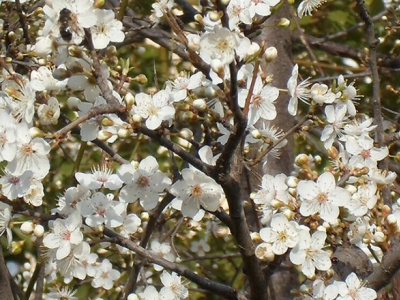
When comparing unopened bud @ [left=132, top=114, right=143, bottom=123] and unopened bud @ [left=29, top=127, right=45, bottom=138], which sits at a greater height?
unopened bud @ [left=132, top=114, right=143, bottom=123]

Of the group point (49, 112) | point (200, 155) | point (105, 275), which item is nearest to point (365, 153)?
point (200, 155)

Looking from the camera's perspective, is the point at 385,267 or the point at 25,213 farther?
→ the point at 385,267

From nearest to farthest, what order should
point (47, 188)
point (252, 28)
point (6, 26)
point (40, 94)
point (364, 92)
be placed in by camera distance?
point (252, 28) → point (40, 94) → point (6, 26) → point (47, 188) → point (364, 92)

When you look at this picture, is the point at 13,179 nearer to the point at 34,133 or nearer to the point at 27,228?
the point at 27,228

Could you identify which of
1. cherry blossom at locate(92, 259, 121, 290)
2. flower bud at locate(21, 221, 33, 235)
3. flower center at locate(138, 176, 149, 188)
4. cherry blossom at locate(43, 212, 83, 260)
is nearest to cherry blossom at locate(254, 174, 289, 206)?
flower center at locate(138, 176, 149, 188)

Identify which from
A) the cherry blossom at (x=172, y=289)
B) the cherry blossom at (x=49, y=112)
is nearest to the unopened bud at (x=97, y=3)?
the cherry blossom at (x=49, y=112)

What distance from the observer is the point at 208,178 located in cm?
172

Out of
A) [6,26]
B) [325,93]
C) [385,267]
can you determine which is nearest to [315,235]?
[385,267]

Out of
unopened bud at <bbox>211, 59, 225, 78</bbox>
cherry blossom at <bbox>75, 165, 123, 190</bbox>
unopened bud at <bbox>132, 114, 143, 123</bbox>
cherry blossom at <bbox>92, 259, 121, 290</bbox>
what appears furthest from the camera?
cherry blossom at <bbox>92, 259, 121, 290</bbox>

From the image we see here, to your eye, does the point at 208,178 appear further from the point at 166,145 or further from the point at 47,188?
the point at 47,188

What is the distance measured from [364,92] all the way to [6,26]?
6.53ft

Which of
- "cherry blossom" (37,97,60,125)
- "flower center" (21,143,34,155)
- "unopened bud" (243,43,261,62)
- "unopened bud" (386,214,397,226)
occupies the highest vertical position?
"unopened bud" (243,43,261,62)

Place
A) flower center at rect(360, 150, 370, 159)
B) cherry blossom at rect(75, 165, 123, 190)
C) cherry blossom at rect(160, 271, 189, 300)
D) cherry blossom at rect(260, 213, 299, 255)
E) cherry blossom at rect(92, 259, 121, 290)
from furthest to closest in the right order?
1. cherry blossom at rect(92, 259, 121, 290)
2. cherry blossom at rect(160, 271, 189, 300)
3. flower center at rect(360, 150, 370, 159)
4. cherry blossom at rect(75, 165, 123, 190)
5. cherry blossom at rect(260, 213, 299, 255)

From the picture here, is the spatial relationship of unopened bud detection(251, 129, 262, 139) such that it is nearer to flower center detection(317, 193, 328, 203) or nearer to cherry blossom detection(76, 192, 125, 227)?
flower center detection(317, 193, 328, 203)
